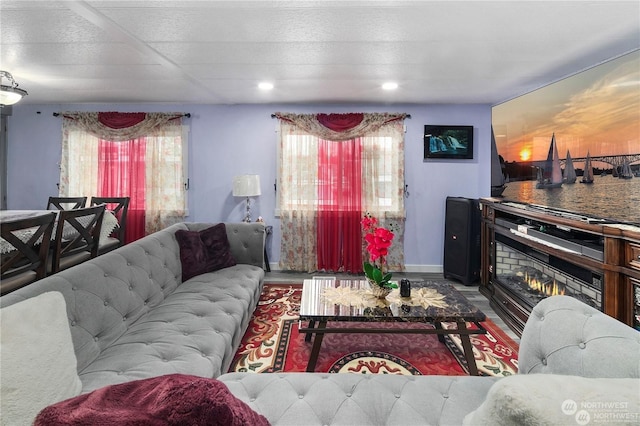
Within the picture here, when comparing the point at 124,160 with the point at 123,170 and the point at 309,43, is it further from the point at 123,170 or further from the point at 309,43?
the point at 309,43

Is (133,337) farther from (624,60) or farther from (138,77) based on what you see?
(624,60)

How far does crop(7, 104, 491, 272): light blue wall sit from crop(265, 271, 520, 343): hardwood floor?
24cm

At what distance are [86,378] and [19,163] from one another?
496 centimetres

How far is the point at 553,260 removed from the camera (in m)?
2.55

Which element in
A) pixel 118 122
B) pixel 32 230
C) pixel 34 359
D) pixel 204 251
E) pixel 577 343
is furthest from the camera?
pixel 118 122

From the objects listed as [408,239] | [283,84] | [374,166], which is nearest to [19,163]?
[283,84]

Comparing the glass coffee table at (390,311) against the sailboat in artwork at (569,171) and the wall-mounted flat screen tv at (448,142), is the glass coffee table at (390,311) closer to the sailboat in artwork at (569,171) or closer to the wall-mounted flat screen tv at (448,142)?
the sailboat in artwork at (569,171)

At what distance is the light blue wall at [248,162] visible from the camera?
179 inches

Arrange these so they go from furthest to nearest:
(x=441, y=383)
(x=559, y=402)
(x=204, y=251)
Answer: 1. (x=204, y=251)
2. (x=441, y=383)
3. (x=559, y=402)

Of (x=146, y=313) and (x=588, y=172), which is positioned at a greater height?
(x=588, y=172)

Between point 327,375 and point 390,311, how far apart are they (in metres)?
0.80

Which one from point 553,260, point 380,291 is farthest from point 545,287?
point 380,291

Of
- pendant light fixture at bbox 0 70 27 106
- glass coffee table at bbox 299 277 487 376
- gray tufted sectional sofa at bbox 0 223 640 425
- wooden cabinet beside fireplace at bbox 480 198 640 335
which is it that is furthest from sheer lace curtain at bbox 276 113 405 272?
pendant light fixture at bbox 0 70 27 106

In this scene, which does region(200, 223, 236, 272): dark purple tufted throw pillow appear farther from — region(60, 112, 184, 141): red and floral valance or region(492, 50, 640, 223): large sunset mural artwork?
region(492, 50, 640, 223): large sunset mural artwork
